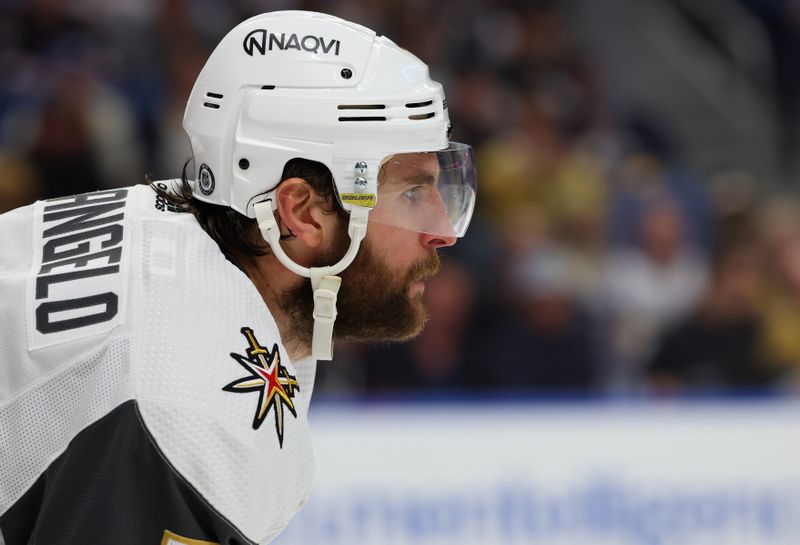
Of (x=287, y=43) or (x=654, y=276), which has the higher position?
(x=287, y=43)

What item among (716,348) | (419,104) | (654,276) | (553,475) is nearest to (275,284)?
(419,104)

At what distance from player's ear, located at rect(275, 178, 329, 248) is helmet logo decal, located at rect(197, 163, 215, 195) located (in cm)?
14

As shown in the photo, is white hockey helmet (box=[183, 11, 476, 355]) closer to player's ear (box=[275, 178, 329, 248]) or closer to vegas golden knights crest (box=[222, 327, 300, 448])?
player's ear (box=[275, 178, 329, 248])

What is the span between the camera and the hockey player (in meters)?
1.77

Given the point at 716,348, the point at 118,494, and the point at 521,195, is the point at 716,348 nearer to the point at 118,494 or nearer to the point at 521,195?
the point at 521,195

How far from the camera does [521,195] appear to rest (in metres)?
6.48

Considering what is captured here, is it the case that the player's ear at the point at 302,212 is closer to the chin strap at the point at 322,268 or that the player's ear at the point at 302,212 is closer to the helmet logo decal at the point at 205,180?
the chin strap at the point at 322,268

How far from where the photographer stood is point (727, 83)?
8406 mm

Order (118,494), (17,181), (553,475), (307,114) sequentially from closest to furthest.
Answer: (118,494) → (307,114) → (553,475) → (17,181)

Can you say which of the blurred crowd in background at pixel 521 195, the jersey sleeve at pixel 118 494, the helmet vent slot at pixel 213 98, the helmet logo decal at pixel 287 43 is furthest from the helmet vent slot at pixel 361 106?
the blurred crowd in background at pixel 521 195

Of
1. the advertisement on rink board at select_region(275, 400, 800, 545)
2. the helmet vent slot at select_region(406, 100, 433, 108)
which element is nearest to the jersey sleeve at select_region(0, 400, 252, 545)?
the helmet vent slot at select_region(406, 100, 433, 108)

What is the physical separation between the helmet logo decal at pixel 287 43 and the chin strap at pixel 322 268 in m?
0.28

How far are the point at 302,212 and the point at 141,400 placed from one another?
57 centimetres

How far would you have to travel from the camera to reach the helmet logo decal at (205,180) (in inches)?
87.0
